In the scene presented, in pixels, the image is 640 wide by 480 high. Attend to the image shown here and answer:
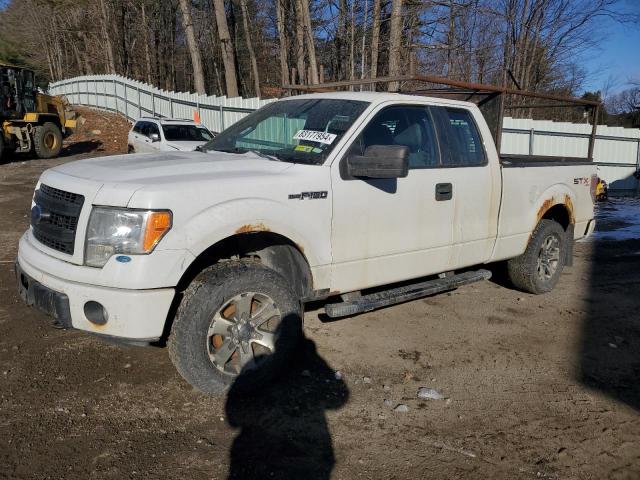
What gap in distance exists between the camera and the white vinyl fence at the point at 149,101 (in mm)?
18958

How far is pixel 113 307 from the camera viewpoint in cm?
309

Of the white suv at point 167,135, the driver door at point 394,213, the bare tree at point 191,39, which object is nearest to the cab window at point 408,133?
the driver door at point 394,213

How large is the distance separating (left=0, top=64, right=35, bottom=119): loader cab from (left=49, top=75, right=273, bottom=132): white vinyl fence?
18.9 ft

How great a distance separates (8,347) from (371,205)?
2.96 meters

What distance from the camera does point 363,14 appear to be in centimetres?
2138

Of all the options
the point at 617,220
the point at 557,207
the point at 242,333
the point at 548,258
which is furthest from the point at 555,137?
the point at 242,333

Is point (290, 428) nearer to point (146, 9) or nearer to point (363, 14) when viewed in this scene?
point (363, 14)

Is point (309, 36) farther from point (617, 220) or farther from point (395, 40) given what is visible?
point (617, 220)

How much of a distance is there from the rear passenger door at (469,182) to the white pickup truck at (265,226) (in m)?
0.01

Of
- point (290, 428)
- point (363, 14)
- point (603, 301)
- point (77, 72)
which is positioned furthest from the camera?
point (77, 72)

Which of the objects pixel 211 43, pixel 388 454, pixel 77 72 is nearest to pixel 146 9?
pixel 211 43

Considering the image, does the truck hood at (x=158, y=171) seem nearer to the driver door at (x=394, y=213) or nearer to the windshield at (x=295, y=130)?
the windshield at (x=295, y=130)

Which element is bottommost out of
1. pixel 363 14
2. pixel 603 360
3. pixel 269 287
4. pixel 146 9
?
pixel 603 360

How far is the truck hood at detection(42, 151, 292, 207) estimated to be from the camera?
318 centimetres
